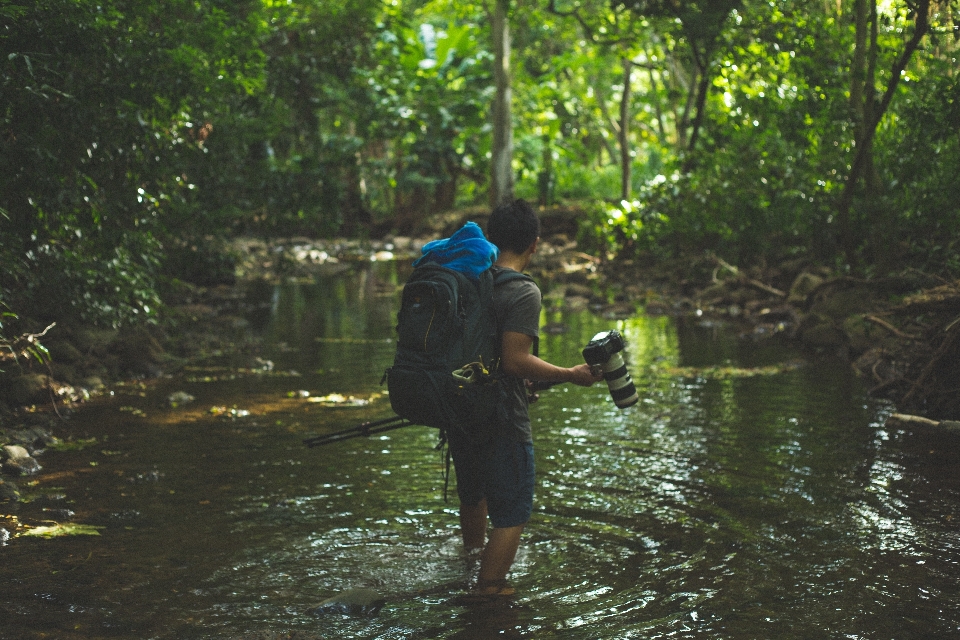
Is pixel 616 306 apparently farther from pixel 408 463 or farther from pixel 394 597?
pixel 394 597

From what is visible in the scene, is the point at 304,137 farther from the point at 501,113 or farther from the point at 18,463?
the point at 501,113

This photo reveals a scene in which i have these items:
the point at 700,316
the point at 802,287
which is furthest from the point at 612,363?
the point at 700,316

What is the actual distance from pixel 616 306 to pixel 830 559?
11875 millimetres

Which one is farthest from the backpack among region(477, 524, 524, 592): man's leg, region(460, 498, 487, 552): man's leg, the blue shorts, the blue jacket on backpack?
region(460, 498, 487, 552): man's leg

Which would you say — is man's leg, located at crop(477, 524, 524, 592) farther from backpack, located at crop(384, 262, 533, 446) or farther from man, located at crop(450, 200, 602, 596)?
backpack, located at crop(384, 262, 533, 446)

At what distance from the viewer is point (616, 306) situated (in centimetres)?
1673

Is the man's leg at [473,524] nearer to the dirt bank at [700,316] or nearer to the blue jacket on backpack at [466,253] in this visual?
the blue jacket on backpack at [466,253]

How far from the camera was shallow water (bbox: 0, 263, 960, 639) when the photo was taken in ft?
14.2

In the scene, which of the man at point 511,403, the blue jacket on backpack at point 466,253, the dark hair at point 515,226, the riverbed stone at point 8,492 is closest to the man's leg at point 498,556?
the man at point 511,403

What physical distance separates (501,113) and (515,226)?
22425mm

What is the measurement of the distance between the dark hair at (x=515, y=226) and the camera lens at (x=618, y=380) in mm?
678

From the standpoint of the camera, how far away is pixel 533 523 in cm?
577

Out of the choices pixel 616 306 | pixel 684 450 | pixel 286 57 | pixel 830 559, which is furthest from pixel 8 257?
pixel 616 306

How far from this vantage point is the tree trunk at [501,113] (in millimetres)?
25359
